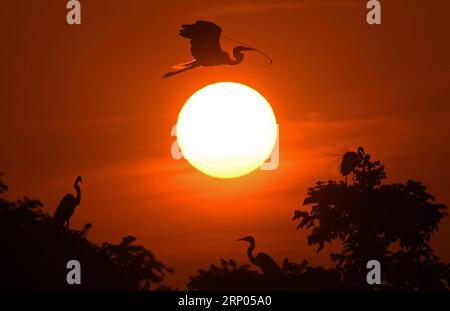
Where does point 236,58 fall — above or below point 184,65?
above

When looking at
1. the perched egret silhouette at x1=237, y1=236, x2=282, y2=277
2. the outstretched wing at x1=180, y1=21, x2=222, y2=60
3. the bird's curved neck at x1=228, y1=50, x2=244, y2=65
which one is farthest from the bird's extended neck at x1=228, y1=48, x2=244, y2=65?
the perched egret silhouette at x1=237, y1=236, x2=282, y2=277

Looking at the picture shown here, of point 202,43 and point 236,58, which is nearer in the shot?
point 202,43

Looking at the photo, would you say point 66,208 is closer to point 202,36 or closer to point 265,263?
point 265,263

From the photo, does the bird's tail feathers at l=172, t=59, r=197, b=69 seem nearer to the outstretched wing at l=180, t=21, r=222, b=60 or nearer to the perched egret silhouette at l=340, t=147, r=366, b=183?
the outstretched wing at l=180, t=21, r=222, b=60

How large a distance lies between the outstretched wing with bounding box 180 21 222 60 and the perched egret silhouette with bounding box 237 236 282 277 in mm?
7070

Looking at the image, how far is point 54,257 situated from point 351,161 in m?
10.5

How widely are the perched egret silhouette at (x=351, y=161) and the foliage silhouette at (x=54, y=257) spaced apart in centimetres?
692

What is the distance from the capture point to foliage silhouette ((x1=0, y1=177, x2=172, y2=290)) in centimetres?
3189

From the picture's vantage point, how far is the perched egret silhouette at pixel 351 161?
3794cm

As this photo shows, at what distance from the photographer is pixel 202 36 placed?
33938 millimetres

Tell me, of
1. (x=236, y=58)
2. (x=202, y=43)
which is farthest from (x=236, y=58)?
(x=202, y=43)
